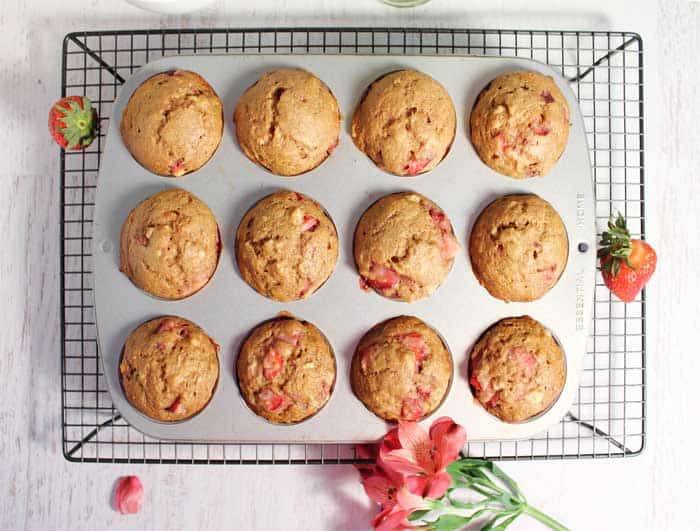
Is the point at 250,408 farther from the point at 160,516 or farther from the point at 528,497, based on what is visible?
the point at 528,497

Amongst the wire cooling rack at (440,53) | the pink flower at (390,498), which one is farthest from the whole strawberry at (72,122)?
the pink flower at (390,498)

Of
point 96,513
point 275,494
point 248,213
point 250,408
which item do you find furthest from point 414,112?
point 96,513

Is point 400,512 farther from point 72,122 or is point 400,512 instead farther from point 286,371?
point 72,122

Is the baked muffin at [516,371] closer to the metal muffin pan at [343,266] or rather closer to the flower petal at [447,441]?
the metal muffin pan at [343,266]

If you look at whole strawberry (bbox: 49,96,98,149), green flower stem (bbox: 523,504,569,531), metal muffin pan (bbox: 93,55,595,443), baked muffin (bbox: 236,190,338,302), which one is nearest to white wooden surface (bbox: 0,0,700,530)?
green flower stem (bbox: 523,504,569,531)

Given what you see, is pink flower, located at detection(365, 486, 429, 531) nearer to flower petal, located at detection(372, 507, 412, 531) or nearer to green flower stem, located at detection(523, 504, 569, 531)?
flower petal, located at detection(372, 507, 412, 531)
